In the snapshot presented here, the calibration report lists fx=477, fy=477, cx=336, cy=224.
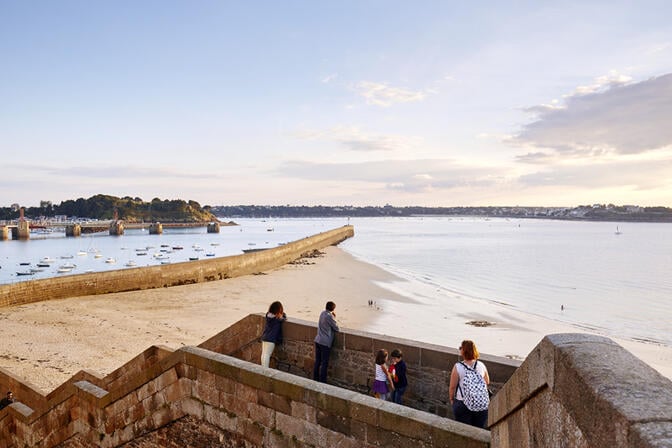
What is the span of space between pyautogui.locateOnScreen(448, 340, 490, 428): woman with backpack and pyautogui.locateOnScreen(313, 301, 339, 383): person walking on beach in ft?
8.67

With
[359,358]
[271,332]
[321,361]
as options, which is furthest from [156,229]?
[359,358]

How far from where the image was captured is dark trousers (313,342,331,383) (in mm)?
7553

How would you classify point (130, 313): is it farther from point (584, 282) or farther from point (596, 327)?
point (584, 282)

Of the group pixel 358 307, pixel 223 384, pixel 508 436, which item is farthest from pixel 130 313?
pixel 508 436

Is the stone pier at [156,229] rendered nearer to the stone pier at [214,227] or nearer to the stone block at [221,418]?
the stone pier at [214,227]

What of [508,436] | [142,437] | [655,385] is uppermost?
[655,385]

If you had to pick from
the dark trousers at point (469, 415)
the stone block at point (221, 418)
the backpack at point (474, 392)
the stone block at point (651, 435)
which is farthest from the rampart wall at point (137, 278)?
the stone block at point (651, 435)

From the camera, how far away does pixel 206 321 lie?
69.8ft

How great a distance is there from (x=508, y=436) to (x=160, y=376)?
4.99m

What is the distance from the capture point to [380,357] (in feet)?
21.1

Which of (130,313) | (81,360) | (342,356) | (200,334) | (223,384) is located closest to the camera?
(223,384)

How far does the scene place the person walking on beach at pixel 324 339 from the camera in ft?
24.7

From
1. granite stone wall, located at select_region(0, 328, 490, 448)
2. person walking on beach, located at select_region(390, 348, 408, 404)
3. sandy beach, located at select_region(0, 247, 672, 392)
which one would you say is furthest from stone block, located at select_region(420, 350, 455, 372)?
sandy beach, located at select_region(0, 247, 672, 392)

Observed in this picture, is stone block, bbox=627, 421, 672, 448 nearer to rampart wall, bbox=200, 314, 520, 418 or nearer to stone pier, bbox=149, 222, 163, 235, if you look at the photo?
rampart wall, bbox=200, 314, 520, 418
